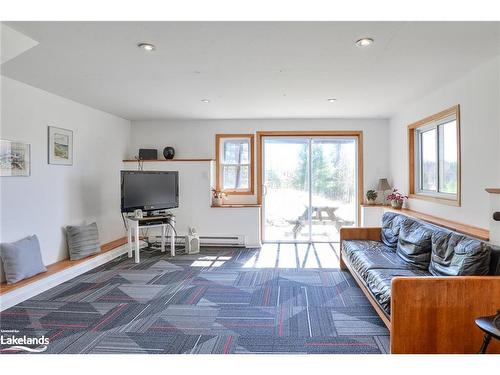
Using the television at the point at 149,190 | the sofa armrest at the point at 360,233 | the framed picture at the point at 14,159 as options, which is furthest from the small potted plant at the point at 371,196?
the framed picture at the point at 14,159

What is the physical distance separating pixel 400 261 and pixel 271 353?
167cm

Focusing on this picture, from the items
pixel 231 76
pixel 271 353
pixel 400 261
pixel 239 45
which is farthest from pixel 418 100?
pixel 271 353

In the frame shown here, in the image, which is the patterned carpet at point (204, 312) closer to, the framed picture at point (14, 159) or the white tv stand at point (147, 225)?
the white tv stand at point (147, 225)

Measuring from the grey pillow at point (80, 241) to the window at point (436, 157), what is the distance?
4.49m

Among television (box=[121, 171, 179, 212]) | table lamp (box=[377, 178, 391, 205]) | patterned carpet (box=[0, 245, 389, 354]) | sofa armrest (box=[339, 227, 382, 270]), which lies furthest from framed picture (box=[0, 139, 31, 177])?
table lamp (box=[377, 178, 391, 205])

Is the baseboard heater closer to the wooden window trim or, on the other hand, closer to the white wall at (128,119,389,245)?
the white wall at (128,119,389,245)

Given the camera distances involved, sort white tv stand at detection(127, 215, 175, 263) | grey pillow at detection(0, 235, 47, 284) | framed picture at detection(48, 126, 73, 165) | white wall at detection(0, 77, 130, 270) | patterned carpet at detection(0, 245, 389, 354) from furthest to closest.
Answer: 1. white tv stand at detection(127, 215, 175, 263)
2. framed picture at detection(48, 126, 73, 165)
3. white wall at detection(0, 77, 130, 270)
4. grey pillow at detection(0, 235, 47, 284)
5. patterned carpet at detection(0, 245, 389, 354)

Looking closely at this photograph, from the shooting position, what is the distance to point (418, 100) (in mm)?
4215

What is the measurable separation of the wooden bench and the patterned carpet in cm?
8

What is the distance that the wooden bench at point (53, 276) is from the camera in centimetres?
292

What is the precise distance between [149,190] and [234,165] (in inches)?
63.4

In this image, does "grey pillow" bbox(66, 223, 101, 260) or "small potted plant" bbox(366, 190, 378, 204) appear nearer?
"grey pillow" bbox(66, 223, 101, 260)
